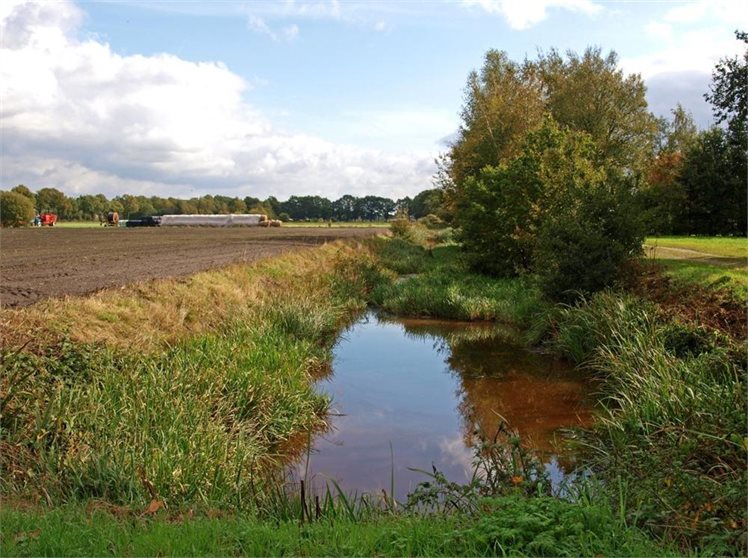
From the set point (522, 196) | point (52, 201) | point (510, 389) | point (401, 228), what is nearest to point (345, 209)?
point (52, 201)

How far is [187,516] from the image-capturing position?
521 cm

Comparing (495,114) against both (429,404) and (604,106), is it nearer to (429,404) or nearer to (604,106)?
(604,106)

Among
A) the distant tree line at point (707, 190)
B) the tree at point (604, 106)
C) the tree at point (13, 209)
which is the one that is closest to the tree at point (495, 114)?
the tree at point (604, 106)

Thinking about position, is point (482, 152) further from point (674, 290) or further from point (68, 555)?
point (68, 555)

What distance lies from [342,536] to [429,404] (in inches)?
286

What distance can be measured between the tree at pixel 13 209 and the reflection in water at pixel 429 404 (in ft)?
214

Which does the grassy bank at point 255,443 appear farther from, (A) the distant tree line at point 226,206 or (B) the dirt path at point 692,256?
(A) the distant tree line at point 226,206

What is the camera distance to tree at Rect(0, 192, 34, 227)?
70.1 meters

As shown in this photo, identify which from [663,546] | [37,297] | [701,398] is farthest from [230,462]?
[37,297]

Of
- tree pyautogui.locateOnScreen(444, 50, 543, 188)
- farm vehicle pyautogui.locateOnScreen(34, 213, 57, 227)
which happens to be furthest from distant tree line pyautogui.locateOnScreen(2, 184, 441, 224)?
tree pyautogui.locateOnScreen(444, 50, 543, 188)

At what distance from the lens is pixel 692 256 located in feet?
68.7

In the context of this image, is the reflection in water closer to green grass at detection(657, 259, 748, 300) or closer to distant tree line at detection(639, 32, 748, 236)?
green grass at detection(657, 259, 748, 300)

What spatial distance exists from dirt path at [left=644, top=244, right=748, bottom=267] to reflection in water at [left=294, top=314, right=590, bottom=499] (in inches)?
244

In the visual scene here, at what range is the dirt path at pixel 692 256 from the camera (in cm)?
1818
